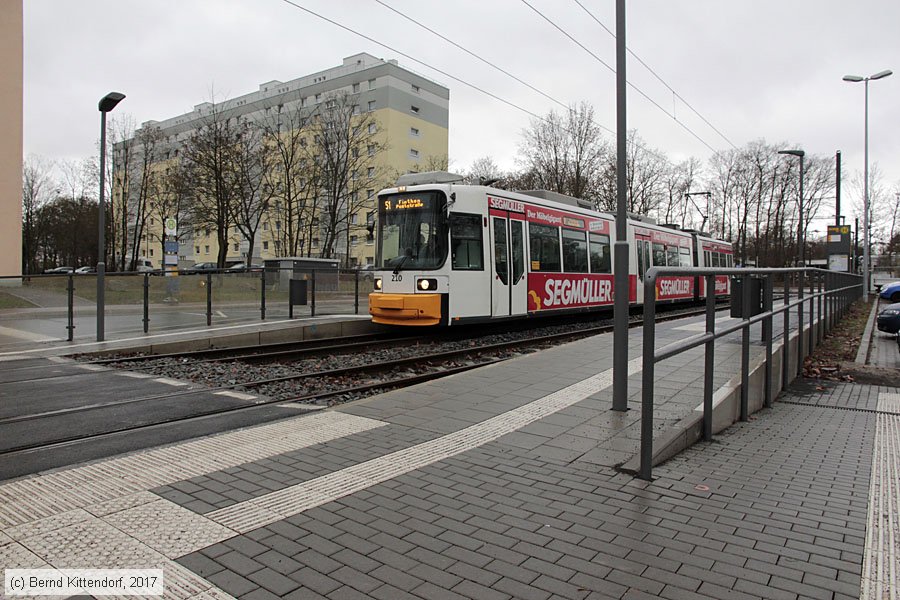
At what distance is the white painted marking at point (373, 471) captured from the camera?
11.8 ft

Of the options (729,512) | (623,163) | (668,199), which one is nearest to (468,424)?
(729,512)

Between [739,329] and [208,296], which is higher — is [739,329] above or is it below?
below

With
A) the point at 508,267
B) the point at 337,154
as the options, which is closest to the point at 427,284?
the point at 508,267

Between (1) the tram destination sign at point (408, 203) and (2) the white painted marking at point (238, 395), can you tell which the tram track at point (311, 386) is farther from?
(1) the tram destination sign at point (408, 203)

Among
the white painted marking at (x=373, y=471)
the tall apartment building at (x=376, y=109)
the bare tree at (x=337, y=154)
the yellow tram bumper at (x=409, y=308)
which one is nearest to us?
the white painted marking at (x=373, y=471)

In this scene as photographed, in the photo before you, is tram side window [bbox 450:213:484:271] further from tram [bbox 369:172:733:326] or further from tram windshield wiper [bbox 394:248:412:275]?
tram windshield wiper [bbox 394:248:412:275]

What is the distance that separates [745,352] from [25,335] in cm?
1390

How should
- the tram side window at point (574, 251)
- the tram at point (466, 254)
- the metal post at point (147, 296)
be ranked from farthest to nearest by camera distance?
the tram side window at point (574, 251) → the metal post at point (147, 296) → the tram at point (466, 254)

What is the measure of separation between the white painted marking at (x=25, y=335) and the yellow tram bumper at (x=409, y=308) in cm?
670

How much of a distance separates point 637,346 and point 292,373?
507 cm

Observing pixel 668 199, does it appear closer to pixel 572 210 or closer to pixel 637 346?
pixel 572 210

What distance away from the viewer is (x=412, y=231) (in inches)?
500

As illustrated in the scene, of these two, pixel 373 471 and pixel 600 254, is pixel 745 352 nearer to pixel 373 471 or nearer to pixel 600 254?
pixel 373 471

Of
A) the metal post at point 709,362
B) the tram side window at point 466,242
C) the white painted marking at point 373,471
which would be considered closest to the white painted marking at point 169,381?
the white painted marking at point 373,471
